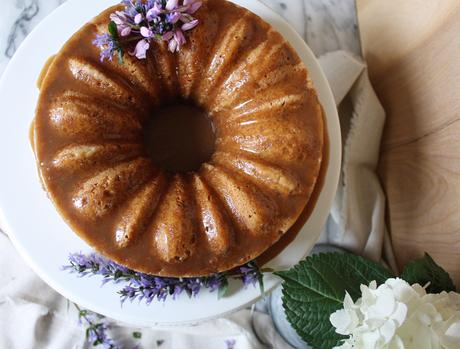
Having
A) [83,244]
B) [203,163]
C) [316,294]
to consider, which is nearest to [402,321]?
[316,294]

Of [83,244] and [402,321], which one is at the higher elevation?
[83,244]

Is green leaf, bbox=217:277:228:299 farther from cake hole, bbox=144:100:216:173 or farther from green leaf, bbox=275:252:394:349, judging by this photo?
cake hole, bbox=144:100:216:173

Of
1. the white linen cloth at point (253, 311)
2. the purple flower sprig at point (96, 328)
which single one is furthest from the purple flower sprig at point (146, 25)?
the purple flower sprig at point (96, 328)

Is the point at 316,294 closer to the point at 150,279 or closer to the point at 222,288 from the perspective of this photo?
the point at 222,288

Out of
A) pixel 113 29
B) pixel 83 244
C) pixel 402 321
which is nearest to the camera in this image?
pixel 402 321

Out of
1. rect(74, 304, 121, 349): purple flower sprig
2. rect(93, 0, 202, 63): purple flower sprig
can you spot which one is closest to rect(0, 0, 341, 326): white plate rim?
rect(93, 0, 202, 63): purple flower sprig

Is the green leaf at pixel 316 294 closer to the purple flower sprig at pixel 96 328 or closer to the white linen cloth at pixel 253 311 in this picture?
the white linen cloth at pixel 253 311
